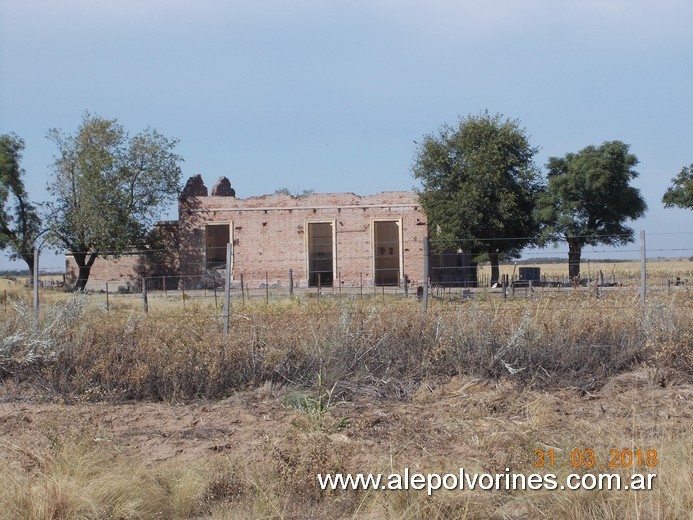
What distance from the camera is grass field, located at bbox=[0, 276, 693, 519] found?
19.2ft

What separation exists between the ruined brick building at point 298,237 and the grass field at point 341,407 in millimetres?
25002

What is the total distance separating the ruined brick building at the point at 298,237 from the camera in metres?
37.9

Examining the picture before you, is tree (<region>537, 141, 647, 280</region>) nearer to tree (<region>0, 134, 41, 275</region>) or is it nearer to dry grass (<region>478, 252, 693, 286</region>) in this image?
dry grass (<region>478, 252, 693, 286</region>)

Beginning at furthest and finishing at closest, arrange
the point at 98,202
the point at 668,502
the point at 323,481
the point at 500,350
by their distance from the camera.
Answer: the point at 98,202 → the point at 500,350 → the point at 323,481 → the point at 668,502

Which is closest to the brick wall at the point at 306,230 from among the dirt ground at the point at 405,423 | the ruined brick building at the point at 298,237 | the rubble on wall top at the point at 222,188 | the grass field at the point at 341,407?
the ruined brick building at the point at 298,237

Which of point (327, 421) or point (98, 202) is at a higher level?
point (98, 202)

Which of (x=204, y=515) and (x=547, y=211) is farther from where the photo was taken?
(x=547, y=211)

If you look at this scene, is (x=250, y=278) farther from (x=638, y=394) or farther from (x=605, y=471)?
(x=605, y=471)

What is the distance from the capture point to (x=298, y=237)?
127ft

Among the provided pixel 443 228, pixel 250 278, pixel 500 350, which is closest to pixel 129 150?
pixel 250 278

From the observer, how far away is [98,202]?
134 ft

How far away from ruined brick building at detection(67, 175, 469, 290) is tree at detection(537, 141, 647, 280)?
6050mm

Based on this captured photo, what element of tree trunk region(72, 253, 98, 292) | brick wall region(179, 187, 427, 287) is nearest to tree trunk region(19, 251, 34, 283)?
tree trunk region(72, 253, 98, 292)

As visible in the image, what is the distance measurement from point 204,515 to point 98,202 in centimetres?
3721
